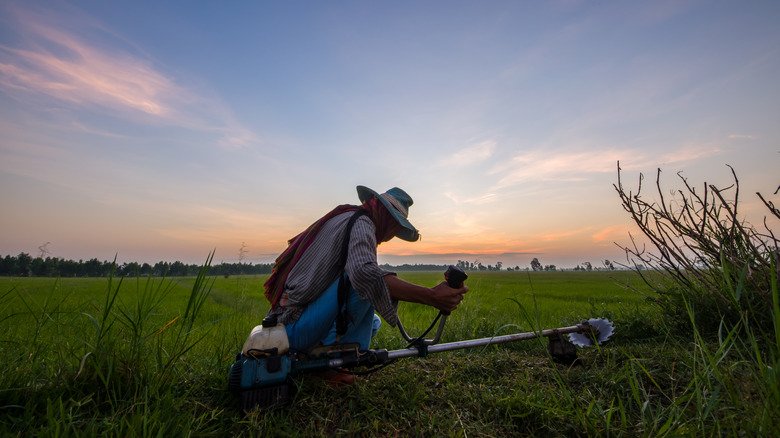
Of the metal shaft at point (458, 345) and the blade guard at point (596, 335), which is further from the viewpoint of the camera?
the blade guard at point (596, 335)

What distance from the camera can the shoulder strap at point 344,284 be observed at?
87.6 inches

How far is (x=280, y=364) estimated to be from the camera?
199 centimetres

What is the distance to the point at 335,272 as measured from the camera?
2318mm

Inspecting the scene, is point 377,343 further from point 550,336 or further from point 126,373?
point 126,373

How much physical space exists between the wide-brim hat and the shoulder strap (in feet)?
0.89

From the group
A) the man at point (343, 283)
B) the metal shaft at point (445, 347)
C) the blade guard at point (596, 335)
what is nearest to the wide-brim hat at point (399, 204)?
the man at point (343, 283)

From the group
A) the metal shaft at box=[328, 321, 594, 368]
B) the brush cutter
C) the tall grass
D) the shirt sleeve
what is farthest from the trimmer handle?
the tall grass

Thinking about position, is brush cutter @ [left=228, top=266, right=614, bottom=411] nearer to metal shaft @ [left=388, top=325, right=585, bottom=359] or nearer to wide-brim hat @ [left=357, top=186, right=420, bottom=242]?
metal shaft @ [left=388, top=325, right=585, bottom=359]

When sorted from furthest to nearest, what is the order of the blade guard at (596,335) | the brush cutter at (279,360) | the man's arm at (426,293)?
1. the blade guard at (596,335)
2. the man's arm at (426,293)
3. the brush cutter at (279,360)

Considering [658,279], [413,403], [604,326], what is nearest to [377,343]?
Answer: [413,403]

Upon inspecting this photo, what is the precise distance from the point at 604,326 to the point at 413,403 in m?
2.14

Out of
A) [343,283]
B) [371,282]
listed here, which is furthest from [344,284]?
[371,282]

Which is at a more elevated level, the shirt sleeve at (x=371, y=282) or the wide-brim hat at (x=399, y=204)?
the wide-brim hat at (x=399, y=204)

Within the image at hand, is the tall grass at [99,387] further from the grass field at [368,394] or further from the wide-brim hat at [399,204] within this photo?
the wide-brim hat at [399,204]
